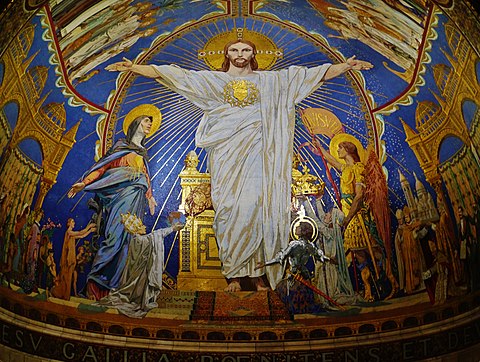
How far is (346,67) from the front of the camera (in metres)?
16.1

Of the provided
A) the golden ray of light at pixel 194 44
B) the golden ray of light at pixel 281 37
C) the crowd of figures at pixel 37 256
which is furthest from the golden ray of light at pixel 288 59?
the crowd of figures at pixel 37 256

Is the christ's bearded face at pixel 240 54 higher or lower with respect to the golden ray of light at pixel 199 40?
lower

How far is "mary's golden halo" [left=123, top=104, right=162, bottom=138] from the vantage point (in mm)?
16359

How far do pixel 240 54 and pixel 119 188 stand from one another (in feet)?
8.99

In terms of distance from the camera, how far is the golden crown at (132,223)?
16220 millimetres

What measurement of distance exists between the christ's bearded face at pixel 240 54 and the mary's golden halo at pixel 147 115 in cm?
140

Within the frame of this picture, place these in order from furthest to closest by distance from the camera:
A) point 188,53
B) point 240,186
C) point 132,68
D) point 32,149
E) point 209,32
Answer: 1. point 240,186
2. point 188,53
3. point 132,68
4. point 209,32
5. point 32,149

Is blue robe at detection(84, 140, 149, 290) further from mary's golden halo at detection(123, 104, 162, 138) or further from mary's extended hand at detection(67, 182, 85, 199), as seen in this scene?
mary's golden halo at detection(123, 104, 162, 138)

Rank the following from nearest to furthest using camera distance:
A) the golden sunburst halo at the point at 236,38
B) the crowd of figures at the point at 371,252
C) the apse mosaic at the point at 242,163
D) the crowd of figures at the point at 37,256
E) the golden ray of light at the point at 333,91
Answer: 1. the crowd of figures at the point at 37,256
2. the apse mosaic at the point at 242,163
3. the crowd of figures at the point at 371,252
4. the golden sunburst halo at the point at 236,38
5. the golden ray of light at the point at 333,91

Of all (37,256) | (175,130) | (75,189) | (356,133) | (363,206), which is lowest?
(37,256)

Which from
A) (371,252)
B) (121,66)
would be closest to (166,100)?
(121,66)

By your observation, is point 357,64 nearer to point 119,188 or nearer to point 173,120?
point 173,120

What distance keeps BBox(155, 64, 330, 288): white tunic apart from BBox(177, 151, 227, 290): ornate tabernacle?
131 mm

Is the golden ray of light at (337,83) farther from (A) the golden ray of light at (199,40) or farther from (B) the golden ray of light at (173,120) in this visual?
(B) the golden ray of light at (173,120)
